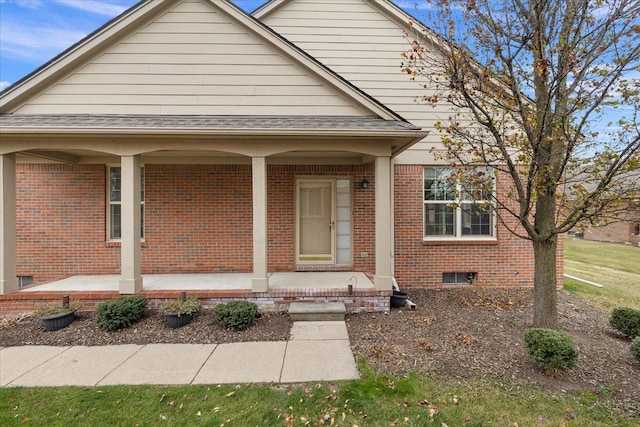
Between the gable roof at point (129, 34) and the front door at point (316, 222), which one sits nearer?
the gable roof at point (129, 34)

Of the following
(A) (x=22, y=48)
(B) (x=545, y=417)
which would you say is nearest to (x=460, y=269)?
(B) (x=545, y=417)

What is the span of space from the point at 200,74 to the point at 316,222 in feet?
13.3

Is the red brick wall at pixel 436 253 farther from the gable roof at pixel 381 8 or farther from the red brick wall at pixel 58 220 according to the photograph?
the red brick wall at pixel 58 220

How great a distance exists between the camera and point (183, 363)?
13.5 ft

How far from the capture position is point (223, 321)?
5082 mm

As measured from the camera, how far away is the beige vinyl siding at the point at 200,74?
6.05 meters

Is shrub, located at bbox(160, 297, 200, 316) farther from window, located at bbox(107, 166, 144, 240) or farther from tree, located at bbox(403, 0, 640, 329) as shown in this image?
tree, located at bbox(403, 0, 640, 329)

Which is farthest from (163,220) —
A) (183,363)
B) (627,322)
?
(627,322)

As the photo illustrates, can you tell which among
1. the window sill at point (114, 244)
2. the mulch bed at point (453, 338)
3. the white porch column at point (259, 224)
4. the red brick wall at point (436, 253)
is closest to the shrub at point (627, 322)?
the mulch bed at point (453, 338)

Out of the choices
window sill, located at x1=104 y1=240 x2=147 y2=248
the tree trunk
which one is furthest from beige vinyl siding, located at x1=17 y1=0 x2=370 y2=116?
the tree trunk

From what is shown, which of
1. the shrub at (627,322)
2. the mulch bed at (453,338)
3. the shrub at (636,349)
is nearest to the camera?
the mulch bed at (453,338)

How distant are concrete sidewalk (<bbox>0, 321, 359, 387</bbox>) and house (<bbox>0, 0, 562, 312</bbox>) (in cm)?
130

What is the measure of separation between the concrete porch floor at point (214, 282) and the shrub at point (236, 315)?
819 millimetres

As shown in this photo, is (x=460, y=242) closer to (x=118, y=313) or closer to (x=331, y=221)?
(x=331, y=221)
